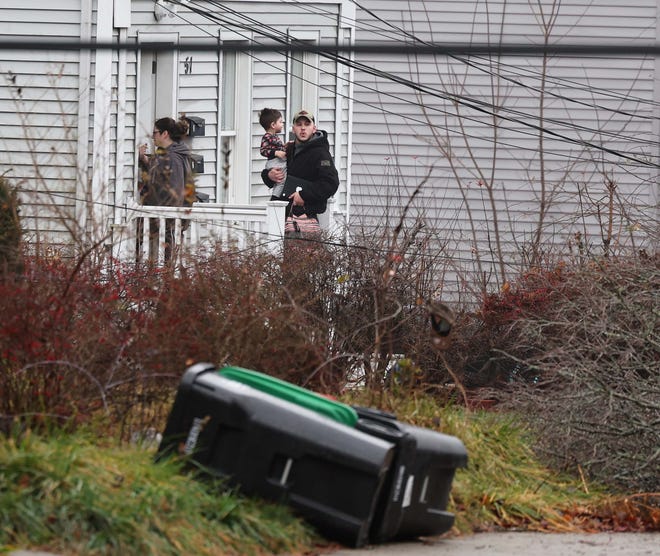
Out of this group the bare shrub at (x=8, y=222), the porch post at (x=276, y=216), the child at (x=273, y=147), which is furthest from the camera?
the child at (x=273, y=147)

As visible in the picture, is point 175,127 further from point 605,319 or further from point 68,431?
point 68,431

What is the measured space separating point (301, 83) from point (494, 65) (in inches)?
166

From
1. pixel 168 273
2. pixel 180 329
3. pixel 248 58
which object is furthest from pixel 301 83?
pixel 180 329

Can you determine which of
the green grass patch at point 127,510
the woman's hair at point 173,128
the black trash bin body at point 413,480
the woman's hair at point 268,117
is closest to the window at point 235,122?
the woman's hair at point 268,117

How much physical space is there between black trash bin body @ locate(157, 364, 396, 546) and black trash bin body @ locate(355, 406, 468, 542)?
0.06 m

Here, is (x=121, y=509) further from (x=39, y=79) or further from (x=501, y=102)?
(x=501, y=102)

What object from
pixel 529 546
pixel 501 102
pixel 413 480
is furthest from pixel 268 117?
pixel 413 480

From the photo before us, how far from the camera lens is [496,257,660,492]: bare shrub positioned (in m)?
8.23

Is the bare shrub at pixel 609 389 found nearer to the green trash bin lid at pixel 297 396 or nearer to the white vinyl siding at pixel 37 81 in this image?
the green trash bin lid at pixel 297 396

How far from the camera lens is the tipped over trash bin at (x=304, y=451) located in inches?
239

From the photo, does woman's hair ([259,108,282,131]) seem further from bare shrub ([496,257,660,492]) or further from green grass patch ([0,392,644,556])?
green grass patch ([0,392,644,556])

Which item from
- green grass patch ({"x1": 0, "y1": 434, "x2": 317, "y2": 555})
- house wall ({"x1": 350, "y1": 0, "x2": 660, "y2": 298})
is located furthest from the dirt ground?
house wall ({"x1": 350, "y1": 0, "x2": 660, "y2": 298})

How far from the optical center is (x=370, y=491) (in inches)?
240

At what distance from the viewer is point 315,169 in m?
13.1
